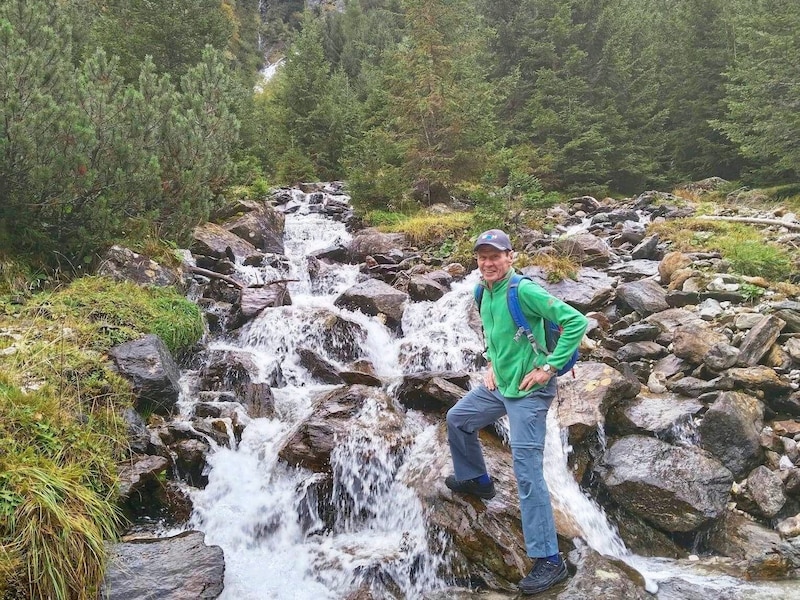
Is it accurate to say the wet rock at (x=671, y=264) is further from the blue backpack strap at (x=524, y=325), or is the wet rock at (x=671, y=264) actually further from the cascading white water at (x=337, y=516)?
the blue backpack strap at (x=524, y=325)

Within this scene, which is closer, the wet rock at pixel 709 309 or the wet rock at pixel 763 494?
the wet rock at pixel 763 494

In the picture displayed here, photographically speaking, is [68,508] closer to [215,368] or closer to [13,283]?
[215,368]

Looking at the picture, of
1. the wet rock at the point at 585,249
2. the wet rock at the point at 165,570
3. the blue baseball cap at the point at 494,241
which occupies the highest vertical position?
the blue baseball cap at the point at 494,241

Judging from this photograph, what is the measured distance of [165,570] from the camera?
3693 mm

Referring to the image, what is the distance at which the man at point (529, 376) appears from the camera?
342cm

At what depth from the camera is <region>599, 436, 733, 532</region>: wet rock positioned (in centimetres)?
464

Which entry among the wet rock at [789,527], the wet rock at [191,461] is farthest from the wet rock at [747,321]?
the wet rock at [191,461]

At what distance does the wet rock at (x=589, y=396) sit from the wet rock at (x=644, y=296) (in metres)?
2.39

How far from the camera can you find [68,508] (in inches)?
139

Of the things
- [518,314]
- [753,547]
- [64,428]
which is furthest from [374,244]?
[753,547]

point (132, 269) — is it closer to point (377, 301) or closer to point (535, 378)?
point (377, 301)

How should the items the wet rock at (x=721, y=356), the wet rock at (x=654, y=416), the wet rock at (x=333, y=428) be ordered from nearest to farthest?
the wet rock at (x=333, y=428)
the wet rock at (x=654, y=416)
the wet rock at (x=721, y=356)

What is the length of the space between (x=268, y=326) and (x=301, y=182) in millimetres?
14711

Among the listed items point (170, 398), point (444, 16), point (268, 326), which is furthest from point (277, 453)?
point (444, 16)
